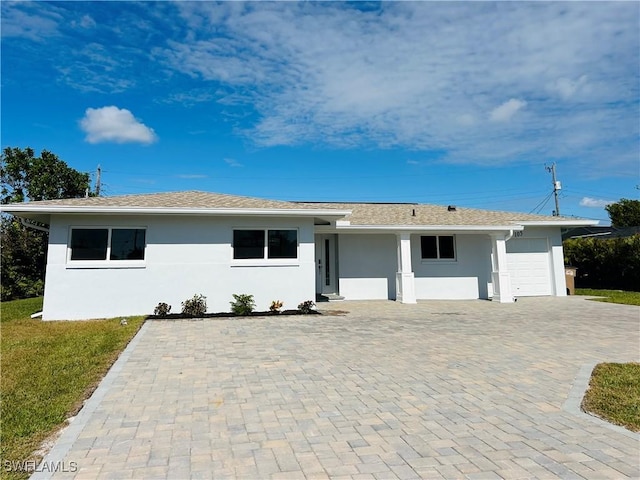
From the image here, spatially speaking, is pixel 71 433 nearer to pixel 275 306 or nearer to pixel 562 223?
pixel 275 306

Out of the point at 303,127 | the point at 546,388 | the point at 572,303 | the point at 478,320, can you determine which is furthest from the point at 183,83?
the point at 572,303

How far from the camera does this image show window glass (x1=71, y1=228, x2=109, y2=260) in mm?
11117

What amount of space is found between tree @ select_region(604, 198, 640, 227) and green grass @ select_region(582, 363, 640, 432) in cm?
6319

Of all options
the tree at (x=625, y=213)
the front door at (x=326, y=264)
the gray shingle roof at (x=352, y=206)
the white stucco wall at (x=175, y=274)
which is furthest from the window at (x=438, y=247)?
the tree at (x=625, y=213)

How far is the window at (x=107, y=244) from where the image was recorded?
11141 mm

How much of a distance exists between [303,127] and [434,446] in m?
16.2

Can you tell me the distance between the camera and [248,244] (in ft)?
40.1

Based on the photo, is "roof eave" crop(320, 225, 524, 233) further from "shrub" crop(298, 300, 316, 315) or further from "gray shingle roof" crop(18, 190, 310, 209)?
"shrub" crop(298, 300, 316, 315)

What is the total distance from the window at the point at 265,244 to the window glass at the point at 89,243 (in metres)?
3.82

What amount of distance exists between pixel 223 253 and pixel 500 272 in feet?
35.4

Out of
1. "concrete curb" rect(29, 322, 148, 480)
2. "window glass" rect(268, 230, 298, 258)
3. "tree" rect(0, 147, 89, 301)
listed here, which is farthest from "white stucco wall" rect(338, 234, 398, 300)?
"tree" rect(0, 147, 89, 301)

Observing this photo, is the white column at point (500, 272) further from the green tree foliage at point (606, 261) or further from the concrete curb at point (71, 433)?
the concrete curb at point (71, 433)

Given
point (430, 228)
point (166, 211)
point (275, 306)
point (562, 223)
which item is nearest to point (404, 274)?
point (430, 228)

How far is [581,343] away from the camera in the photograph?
7.56 m
